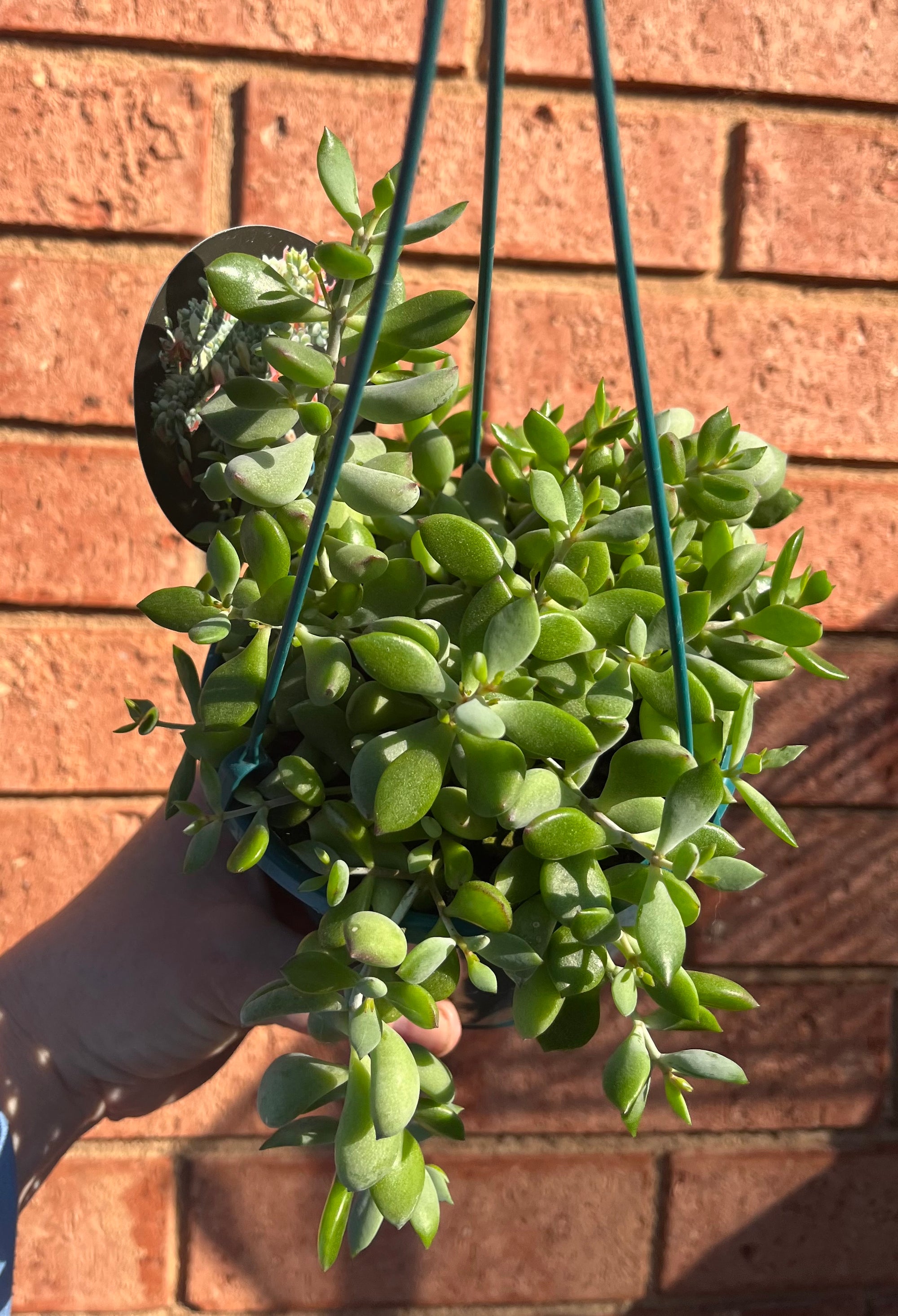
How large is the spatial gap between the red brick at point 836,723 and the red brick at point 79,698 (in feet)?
1.33

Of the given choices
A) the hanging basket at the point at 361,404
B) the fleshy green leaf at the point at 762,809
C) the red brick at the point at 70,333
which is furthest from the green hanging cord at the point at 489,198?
the red brick at the point at 70,333

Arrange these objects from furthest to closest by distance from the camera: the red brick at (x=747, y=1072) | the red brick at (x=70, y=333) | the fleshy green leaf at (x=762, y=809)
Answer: the red brick at (x=747, y=1072), the red brick at (x=70, y=333), the fleshy green leaf at (x=762, y=809)

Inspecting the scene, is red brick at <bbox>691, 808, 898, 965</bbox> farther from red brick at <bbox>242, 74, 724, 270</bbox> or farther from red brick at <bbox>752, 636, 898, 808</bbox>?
red brick at <bbox>242, 74, 724, 270</bbox>

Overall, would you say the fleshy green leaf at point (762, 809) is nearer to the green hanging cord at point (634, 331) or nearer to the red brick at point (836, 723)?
the green hanging cord at point (634, 331)

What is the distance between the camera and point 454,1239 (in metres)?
0.74

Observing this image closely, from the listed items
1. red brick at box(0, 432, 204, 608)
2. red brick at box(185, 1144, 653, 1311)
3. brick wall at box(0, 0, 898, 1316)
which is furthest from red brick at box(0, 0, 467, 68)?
red brick at box(185, 1144, 653, 1311)

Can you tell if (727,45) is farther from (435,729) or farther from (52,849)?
(52,849)

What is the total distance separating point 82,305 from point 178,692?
10.0 inches

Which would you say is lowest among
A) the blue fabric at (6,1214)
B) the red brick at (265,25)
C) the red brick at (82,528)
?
the blue fabric at (6,1214)

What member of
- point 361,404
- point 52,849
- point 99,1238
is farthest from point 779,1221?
point 361,404

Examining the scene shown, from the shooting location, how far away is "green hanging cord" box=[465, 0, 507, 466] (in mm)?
277

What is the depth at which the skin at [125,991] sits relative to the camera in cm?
52

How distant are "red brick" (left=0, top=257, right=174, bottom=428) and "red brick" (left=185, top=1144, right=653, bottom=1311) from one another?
55 centimetres

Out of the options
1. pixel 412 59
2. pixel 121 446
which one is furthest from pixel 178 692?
pixel 412 59
